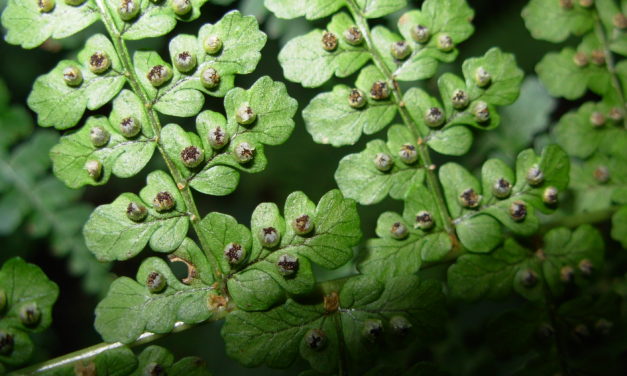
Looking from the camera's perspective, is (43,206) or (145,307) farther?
(43,206)

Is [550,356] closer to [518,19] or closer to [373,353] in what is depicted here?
[373,353]

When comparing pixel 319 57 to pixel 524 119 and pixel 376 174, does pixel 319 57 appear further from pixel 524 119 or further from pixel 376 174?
pixel 524 119

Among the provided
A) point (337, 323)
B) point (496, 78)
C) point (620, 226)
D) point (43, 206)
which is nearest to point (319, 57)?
point (496, 78)

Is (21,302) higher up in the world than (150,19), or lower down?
lower down

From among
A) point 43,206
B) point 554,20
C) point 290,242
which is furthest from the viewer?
point 43,206

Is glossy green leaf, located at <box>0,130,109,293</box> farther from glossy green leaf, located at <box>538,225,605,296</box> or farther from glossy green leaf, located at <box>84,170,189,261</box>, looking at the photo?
glossy green leaf, located at <box>538,225,605,296</box>
